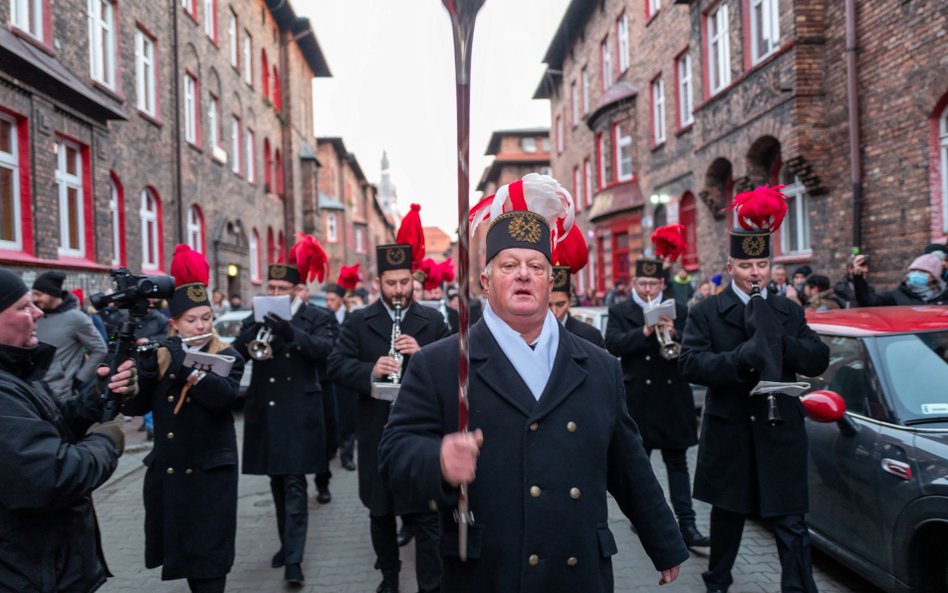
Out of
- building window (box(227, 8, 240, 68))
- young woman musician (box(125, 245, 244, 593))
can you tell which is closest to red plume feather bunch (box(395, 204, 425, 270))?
young woman musician (box(125, 245, 244, 593))

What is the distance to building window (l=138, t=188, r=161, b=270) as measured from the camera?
16.9m

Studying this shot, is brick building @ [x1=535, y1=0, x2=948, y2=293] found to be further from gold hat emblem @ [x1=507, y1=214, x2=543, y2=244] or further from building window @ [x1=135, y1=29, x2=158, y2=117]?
building window @ [x1=135, y1=29, x2=158, y2=117]

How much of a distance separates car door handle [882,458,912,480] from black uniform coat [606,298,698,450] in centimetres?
212

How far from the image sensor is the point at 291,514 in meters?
5.37

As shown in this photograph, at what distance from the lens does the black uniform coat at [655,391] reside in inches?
243

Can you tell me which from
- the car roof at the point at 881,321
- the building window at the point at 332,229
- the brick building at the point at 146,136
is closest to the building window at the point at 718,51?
the car roof at the point at 881,321

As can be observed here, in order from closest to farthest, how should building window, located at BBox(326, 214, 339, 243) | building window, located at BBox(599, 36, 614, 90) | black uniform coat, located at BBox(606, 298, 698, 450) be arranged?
1. black uniform coat, located at BBox(606, 298, 698, 450)
2. building window, located at BBox(599, 36, 614, 90)
3. building window, located at BBox(326, 214, 339, 243)

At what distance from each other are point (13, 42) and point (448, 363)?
11.0m

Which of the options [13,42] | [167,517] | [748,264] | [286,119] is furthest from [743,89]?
[286,119]

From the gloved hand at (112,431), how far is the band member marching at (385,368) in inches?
63.8

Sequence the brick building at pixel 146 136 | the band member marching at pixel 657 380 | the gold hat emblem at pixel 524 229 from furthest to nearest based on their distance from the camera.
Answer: the brick building at pixel 146 136 → the band member marching at pixel 657 380 → the gold hat emblem at pixel 524 229

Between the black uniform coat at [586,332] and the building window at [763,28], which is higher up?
the building window at [763,28]

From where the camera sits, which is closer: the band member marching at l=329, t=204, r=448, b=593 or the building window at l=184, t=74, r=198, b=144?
the band member marching at l=329, t=204, r=448, b=593

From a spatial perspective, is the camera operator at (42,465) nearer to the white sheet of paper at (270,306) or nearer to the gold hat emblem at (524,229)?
the gold hat emblem at (524,229)
